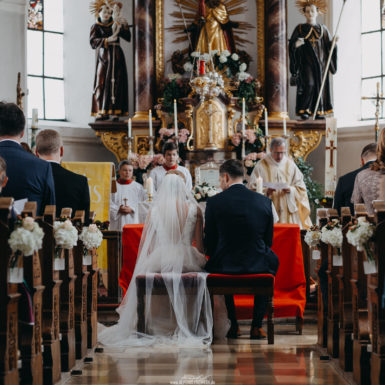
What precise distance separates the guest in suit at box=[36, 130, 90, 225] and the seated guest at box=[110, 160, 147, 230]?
390cm

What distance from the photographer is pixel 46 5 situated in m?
14.3

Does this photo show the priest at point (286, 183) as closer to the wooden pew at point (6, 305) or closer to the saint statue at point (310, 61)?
the saint statue at point (310, 61)

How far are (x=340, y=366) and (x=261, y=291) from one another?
1.11 m

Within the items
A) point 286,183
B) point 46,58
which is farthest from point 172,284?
point 46,58

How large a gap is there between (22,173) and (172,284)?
2096 mm

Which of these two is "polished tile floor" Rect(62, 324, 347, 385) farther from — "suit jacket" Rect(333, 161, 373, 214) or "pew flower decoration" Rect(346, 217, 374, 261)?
"suit jacket" Rect(333, 161, 373, 214)

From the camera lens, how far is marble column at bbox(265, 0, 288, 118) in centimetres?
1235

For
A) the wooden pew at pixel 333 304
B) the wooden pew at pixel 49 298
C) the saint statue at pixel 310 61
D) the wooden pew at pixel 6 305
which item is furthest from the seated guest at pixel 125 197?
the wooden pew at pixel 6 305

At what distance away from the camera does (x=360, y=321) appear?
15.8 ft

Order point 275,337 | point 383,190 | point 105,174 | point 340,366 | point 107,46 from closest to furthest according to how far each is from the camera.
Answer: point 383,190 → point 340,366 → point 275,337 → point 105,174 → point 107,46

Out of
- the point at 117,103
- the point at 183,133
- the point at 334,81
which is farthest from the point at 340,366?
the point at 334,81

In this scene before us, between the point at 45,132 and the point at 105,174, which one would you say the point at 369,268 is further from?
the point at 105,174

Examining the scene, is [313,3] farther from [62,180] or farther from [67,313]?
[67,313]

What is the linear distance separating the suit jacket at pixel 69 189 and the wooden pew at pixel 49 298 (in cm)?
104
